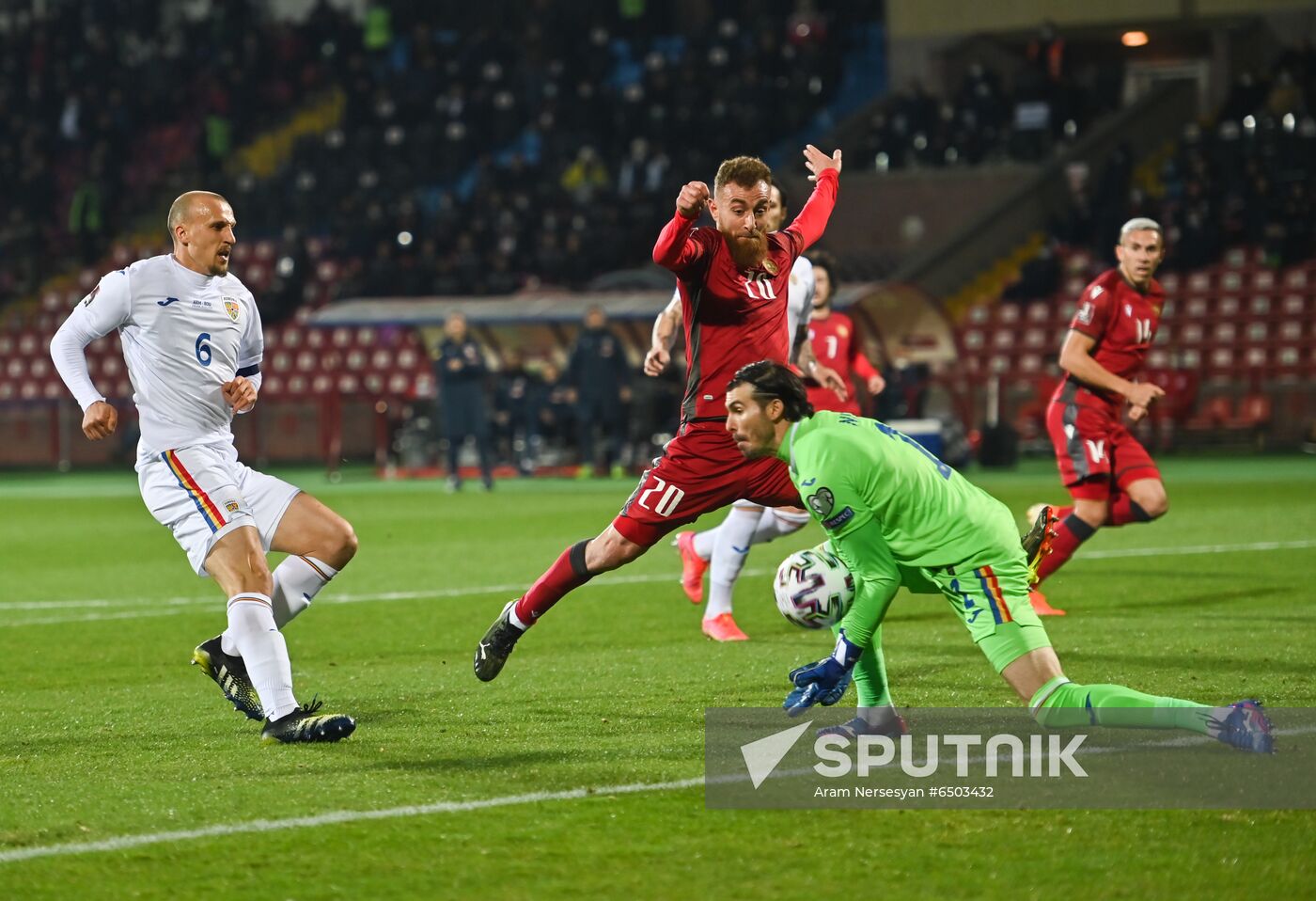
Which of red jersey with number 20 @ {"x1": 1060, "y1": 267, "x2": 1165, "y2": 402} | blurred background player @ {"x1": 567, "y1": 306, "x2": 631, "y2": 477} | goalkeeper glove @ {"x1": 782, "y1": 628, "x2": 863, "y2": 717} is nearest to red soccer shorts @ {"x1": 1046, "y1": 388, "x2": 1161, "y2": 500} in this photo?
red jersey with number 20 @ {"x1": 1060, "y1": 267, "x2": 1165, "y2": 402}

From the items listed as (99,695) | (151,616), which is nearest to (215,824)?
(99,695)

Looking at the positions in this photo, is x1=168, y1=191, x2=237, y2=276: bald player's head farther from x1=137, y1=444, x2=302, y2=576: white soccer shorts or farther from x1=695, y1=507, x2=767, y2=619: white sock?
x1=695, y1=507, x2=767, y2=619: white sock

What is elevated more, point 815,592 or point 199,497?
point 199,497

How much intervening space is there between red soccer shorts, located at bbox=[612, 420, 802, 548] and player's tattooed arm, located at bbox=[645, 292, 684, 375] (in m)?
0.40

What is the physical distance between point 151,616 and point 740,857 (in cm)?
704

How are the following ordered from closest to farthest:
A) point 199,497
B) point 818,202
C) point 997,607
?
point 997,607 < point 199,497 < point 818,202

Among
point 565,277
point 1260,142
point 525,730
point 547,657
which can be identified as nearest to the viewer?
point 525,730

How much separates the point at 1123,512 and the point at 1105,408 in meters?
0.59

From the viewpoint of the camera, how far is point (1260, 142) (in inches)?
1156

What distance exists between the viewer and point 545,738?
21.7ft

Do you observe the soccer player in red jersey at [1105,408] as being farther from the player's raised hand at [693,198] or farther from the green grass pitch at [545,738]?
the player's raised hand at [693,198]

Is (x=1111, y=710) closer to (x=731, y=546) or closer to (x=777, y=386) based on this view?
(x=777, y=386)

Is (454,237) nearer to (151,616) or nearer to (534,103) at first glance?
(534,103)

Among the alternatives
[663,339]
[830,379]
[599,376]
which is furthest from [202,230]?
[599,376]
